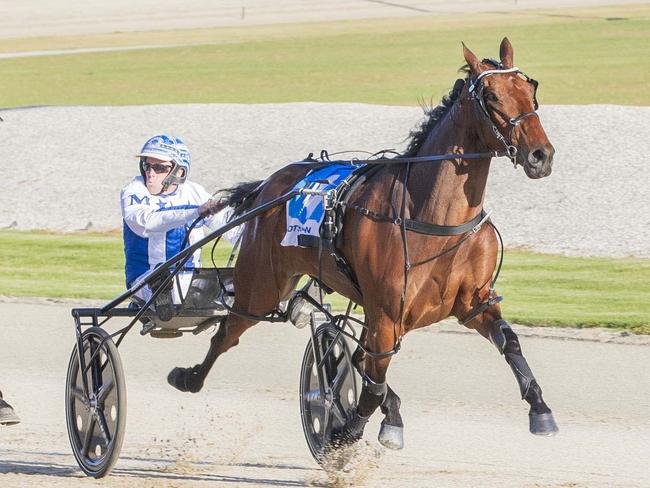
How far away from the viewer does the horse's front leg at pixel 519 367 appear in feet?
16.3

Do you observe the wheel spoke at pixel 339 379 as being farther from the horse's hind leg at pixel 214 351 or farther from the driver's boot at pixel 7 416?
the driver's boot at pixel 7 416

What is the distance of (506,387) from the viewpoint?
741 centimetres

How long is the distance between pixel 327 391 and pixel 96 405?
43.6 inches

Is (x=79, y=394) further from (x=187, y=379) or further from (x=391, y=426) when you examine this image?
(x=391, y=426)

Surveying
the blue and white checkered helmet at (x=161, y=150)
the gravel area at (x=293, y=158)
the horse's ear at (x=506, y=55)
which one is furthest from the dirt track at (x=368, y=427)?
the gravel area at (x=293, y=158)

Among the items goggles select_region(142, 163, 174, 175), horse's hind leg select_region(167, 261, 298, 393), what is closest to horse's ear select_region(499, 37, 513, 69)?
horse's hind leg select_region(167, 261, 298, 393)

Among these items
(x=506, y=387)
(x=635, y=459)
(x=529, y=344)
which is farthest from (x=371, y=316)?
(x=529, y=344)

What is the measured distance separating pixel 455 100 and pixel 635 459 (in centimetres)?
196

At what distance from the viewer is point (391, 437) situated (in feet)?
17.3

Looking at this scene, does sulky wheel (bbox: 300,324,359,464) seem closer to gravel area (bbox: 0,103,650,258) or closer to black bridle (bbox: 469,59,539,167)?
black bridle (bbox: 469,59,539,167)

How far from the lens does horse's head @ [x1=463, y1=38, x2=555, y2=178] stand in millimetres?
4559

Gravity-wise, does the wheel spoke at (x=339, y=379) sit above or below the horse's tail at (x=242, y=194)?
below

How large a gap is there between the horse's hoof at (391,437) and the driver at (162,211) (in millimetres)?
1292

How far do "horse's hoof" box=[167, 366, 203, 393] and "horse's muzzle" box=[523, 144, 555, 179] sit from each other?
247 centimetres
